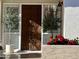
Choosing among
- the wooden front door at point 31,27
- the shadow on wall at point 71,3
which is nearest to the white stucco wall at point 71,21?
the shadow on wall at point 71,3

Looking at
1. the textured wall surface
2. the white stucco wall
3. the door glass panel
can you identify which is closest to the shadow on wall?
the white stucco wall

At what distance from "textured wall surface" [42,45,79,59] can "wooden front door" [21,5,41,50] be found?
360 inches

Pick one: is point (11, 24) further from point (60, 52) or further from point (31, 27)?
point (60, 52)

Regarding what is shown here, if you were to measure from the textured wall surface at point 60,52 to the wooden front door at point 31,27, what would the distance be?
9.13 m

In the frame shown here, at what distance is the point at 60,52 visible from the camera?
5.51 meters

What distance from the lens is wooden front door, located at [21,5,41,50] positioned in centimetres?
1462

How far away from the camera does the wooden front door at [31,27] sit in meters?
14.6

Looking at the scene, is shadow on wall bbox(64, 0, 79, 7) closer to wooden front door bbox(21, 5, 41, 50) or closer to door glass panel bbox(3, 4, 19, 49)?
wooden front door bbox(21, 5, 41, 50)

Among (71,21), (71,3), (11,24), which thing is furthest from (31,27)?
(71,3)

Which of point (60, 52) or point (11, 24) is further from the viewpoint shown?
point (11, 24)

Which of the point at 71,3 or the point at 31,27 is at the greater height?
the point at 71,3

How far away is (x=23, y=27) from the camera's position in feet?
48.1

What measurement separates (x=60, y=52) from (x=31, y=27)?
30.6 ft

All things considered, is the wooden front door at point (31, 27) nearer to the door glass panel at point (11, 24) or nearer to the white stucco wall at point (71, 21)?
the door glass panel at point (11, 24)
